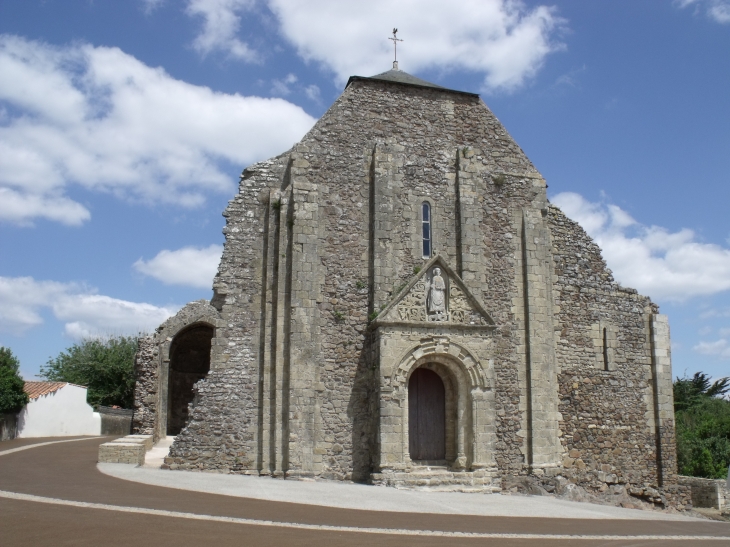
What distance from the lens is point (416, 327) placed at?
1550cm

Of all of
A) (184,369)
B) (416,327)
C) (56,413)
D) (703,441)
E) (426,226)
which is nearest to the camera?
(416,327)

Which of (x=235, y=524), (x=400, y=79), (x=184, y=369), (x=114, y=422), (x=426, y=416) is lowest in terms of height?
(x=114, y=422)

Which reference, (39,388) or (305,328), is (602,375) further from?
(39,388)

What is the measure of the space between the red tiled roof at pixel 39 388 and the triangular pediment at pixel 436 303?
74.3ft

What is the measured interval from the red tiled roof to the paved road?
21221 millimetres

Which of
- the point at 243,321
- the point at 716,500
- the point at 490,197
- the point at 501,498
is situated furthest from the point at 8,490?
the point at 716,500

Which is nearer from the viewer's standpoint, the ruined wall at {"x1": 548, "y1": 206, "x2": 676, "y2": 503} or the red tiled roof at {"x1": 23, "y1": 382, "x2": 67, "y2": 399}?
the ruined wall at {"x1": 548, "y1": 206, "x2": 676, "y2": 503}

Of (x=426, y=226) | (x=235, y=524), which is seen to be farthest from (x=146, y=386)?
(x=235, y=524)

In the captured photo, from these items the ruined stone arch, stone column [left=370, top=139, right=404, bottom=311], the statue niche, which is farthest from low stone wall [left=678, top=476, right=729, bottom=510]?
the ruined stone arch

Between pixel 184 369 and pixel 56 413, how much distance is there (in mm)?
12349

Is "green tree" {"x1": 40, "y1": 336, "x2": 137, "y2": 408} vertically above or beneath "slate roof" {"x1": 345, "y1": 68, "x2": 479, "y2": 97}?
beneath

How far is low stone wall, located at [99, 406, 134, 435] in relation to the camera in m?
36.5

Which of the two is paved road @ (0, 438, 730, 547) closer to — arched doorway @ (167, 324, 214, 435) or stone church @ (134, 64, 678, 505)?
stone church @ (134, 64, 678, 505)

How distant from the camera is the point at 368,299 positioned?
16312mm
